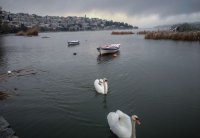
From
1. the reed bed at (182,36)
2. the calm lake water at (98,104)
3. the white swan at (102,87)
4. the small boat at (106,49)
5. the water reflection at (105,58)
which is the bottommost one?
the calm lake water at (98,104)

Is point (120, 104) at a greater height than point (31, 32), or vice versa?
point (31, 32)

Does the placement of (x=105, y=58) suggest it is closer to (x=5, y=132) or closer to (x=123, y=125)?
(x=123, y=125)

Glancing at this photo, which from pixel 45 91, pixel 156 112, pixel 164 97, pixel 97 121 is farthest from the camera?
pixel 45 91

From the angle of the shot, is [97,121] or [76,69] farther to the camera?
[76,69]

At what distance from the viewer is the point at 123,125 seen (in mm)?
10125

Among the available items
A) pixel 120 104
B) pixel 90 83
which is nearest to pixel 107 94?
pixel 120 104

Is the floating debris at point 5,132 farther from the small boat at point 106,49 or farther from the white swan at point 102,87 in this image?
the small boat at point 106,49

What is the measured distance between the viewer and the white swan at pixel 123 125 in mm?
9320

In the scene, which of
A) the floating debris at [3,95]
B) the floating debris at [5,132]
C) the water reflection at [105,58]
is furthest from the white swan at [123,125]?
the water reflection at [105,58]

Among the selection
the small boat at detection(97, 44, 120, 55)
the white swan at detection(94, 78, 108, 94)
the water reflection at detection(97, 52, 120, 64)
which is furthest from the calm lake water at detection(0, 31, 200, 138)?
the small boat at detection(97, 44, 120, 55)

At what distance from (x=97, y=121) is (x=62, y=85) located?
7.58 meters

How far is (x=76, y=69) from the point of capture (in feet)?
83.8

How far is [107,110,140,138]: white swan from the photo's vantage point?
9.32 meters

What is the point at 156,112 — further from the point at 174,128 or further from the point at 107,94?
the point at 107,94
